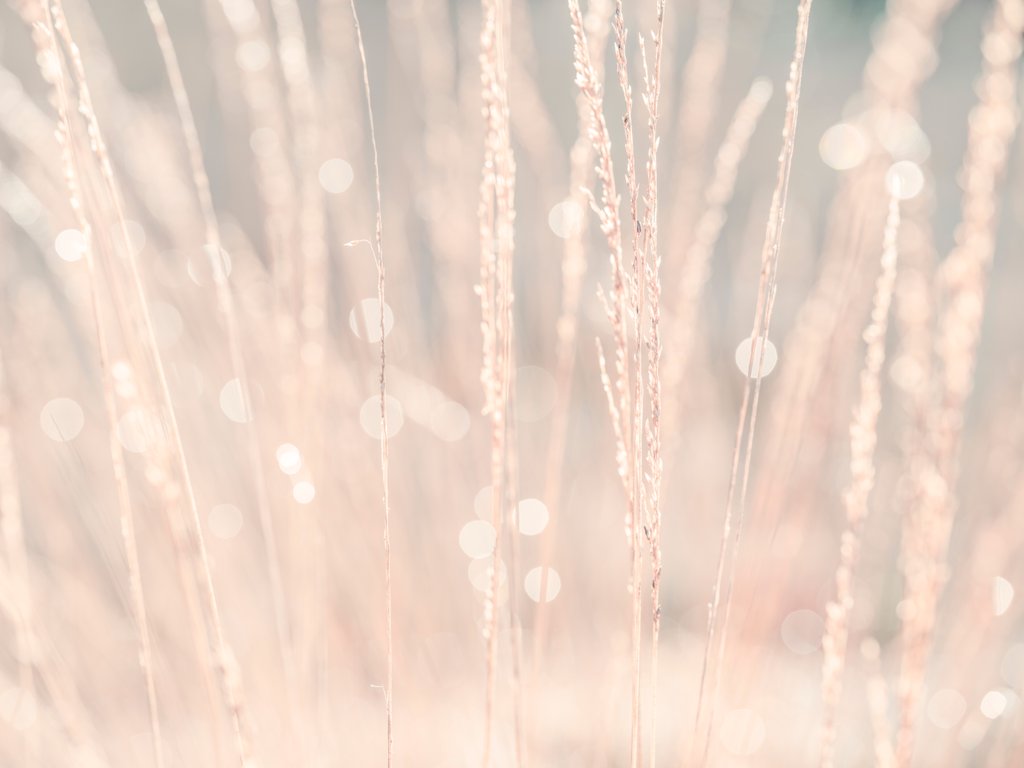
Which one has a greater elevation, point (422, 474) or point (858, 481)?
point (422, 474)

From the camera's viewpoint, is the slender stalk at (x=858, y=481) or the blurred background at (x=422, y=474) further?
the blurred background at (x=422, y=474)

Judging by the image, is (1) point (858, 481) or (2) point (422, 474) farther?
(2) point (422, 474)

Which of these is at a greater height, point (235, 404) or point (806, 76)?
point (806, 76)

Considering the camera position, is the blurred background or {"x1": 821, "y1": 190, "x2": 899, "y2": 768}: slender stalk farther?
the blurred background

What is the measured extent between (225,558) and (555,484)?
88 centimetres

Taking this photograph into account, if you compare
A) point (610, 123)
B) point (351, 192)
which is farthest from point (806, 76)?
point (351, 192)

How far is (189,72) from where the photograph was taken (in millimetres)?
3354

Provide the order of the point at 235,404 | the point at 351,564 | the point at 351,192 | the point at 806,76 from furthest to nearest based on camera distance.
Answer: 1. the point at 806,76
2. the point at 351,192
3. the point at 235,404
4. the point at 351,564

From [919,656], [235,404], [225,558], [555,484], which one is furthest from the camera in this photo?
[235,404]

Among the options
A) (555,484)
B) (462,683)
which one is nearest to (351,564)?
(462,683)

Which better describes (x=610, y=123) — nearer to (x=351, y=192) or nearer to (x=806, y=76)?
(x=806, y=76)

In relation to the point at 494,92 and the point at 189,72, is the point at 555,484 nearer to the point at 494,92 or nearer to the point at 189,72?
the point at 494,92

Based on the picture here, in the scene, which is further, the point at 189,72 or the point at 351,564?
the point at 189,72

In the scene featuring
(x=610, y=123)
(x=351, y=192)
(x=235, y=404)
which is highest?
(x=610, y=123)
